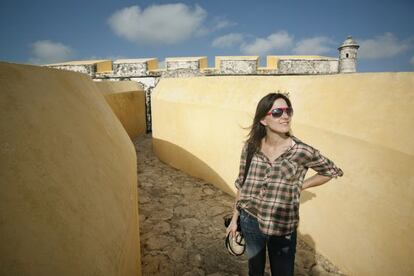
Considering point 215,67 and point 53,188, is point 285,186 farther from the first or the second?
point 215,67

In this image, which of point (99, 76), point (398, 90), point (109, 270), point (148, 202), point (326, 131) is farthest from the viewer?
point (99, 76)

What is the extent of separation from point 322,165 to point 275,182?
0.37 meters

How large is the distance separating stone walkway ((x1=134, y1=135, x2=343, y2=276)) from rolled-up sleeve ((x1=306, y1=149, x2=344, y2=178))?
166 centimetres

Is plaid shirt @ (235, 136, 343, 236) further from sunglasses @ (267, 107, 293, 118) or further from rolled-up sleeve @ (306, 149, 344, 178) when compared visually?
sunglasses @ (267, 107, 293, 118)

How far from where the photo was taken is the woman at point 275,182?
182 centimetres

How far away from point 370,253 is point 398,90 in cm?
156

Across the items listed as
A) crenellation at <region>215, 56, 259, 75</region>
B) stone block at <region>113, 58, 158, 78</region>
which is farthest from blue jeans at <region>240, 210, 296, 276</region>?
stone block at <region>113, 58, 158, 78</region>

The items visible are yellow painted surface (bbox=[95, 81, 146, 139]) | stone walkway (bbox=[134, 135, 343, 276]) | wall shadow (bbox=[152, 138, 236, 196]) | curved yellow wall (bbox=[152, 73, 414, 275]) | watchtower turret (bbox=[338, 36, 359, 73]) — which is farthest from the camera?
watchtower turret (bbox=[338, 36, 359, 73])

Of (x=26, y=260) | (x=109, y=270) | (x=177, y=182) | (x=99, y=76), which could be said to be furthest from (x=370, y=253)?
(x=99, y=76)

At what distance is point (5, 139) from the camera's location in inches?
44.3

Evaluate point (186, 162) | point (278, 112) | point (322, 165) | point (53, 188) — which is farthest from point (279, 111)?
point (186, 162)

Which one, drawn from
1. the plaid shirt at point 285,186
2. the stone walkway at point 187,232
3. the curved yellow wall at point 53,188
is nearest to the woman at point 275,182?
the plaid shirt at point 285,186

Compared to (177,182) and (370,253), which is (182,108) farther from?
(370,253)

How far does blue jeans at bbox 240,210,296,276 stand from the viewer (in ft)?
6.24
